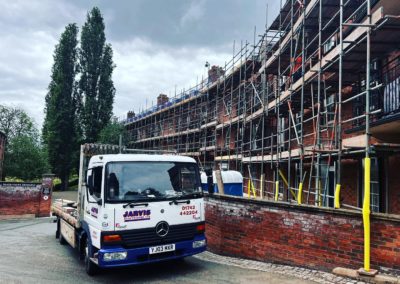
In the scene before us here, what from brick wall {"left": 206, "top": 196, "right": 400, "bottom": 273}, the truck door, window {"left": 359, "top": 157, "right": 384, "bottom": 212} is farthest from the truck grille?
window {"left": 359, "top": 157, "right": 384, "bottom": 212}

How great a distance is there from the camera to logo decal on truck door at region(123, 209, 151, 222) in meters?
6.04

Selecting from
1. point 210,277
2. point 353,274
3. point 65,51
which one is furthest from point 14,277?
point 65,51

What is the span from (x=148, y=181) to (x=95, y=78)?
109 feet

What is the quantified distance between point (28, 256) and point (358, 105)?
9664 mm

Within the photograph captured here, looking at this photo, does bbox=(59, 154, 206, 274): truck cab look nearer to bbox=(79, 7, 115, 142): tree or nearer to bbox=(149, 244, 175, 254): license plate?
bbox=(149, 244, 175, 254): license plate

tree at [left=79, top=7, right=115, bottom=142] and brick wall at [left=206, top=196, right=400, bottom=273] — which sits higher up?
tree at [left=79, top=7, right=115, bottom=142]

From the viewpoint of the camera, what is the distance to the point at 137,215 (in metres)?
6.12

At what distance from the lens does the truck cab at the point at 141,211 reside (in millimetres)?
5973

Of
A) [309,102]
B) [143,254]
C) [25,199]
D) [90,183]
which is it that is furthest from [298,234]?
[25,199]

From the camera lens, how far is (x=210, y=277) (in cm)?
645

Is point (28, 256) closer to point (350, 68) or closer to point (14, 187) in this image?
point (350, 68)

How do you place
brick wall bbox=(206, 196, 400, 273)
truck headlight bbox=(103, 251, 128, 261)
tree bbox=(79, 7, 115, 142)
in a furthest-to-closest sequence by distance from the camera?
tree bbox=(79, 7, 115, 142), truck headlight bbox=(103, 251, 128, 261), brick wall bbox=(206, 196, 400, 273)

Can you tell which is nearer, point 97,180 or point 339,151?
point 97,180

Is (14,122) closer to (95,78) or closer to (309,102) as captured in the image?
(95,78)
